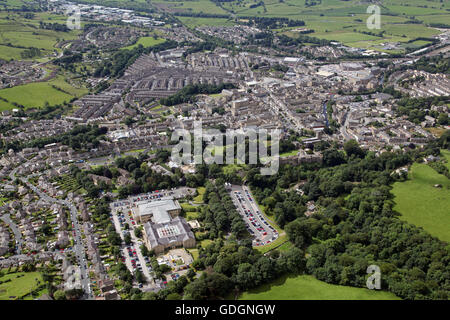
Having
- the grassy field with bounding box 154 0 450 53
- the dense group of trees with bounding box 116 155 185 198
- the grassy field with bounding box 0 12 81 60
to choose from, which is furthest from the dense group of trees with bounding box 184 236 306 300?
the grassy field with bounding box 154 0 450 53

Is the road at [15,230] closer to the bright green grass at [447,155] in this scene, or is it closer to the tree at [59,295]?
the tree at [59,295]

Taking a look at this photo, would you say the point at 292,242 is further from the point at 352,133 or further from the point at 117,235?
the point at 352,133

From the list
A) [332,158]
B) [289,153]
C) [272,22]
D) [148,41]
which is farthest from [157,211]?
[272,22]

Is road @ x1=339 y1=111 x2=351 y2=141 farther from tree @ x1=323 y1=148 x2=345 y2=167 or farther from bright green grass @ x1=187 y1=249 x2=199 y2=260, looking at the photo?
bright green grass @ x1=187 y1=249 x2=199 y2=260

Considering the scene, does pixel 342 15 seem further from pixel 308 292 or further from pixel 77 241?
pixel 308 292

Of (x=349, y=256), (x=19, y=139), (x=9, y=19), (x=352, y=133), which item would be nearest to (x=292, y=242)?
(x=349, y=256)

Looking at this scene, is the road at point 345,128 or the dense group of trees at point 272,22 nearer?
the road at point 345,128

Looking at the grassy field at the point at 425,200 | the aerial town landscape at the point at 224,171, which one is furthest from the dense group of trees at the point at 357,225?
the grassy field at the point at 425,200
